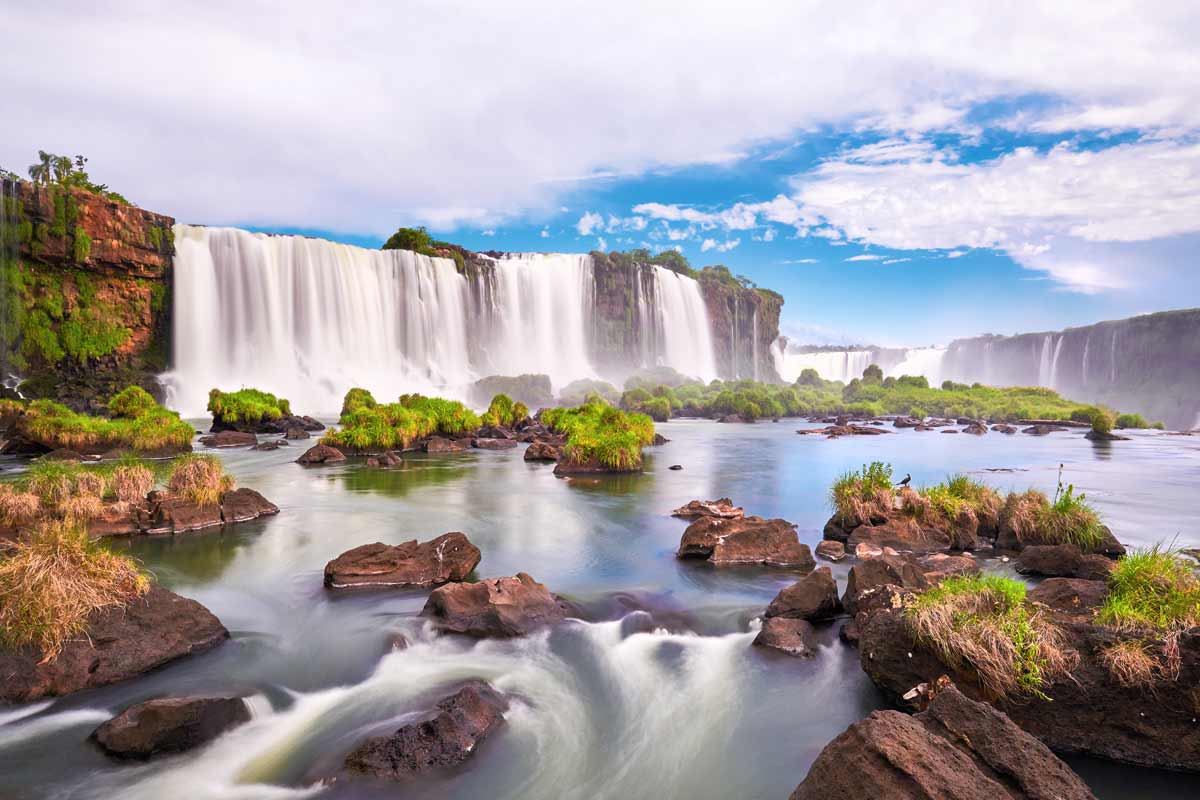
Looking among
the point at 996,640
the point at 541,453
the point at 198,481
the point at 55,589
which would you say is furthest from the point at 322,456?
the point at 996,640

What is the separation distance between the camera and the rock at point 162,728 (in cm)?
513

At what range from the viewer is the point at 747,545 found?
11.0m

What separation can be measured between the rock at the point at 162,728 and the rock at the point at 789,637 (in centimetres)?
571

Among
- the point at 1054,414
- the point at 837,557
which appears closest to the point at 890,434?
the point at 1054,414

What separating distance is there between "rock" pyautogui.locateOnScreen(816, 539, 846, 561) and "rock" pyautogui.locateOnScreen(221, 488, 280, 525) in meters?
12.2

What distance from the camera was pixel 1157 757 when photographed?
4.82 m

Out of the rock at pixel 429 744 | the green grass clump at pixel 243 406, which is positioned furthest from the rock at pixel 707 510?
the green grass clump at pixel 243 406

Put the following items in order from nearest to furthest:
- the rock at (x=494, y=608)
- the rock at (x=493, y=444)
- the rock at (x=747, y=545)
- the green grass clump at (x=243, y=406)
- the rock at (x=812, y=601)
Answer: the rock at (x=494, y=608) → the rock at (x=812, y=601) → the rock at (x=747, y=545) → the rock at (x=493, y=444) → the green grass clump at (x=243, y=406)

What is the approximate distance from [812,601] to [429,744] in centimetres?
498

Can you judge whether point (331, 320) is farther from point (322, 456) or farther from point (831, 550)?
point (831, 550)

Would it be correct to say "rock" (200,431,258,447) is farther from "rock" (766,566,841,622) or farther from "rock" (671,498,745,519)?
"rock" (766,566,841,622)

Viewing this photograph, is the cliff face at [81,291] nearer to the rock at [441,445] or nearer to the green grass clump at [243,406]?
the green grass clump at [243,406]

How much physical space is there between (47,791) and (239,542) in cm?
793

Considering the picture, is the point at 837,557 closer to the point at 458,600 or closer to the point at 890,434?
the point at 458,600
